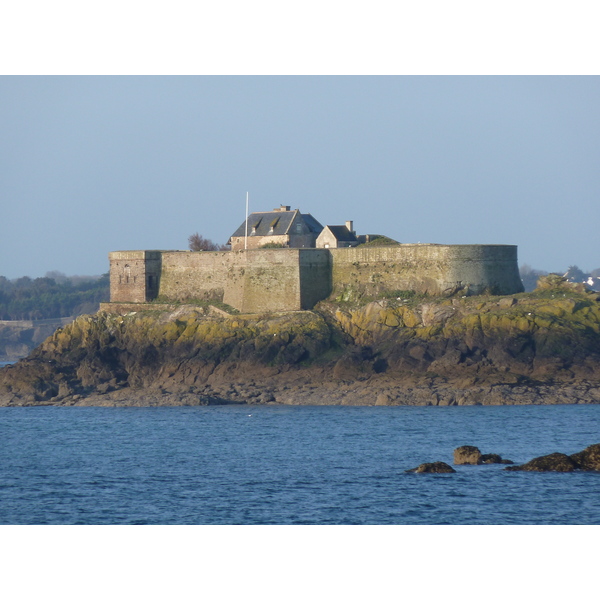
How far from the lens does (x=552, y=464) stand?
31250 mm

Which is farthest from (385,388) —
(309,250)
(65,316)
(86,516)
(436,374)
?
(65,316)

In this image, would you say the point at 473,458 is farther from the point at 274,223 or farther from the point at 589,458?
the point at 274,223

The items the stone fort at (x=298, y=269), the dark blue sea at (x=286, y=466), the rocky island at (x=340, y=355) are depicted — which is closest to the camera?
the dark blue sea at (x=286, y=466)

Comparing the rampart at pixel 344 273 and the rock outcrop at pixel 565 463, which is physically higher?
the rampart at pixel 344 273

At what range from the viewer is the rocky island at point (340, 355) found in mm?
45438

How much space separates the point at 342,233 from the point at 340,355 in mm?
9570

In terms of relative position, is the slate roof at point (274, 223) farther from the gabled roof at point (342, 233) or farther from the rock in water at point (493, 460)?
the rock in water at point (493, 460)

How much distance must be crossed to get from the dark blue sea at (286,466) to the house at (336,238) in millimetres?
11089

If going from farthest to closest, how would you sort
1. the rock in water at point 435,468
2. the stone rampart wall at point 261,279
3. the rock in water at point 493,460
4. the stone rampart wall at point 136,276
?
the stone rampart wall at point 136,276 → the stone rampart wall at point 261,279 → the rock in water at point 493,460 → the rock in water at point 435,468

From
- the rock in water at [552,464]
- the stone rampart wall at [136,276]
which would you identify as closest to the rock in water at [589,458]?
the rock in water at [552,464]

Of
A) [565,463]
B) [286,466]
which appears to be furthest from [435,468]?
[286,466]

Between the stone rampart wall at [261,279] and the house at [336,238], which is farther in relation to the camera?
the house at [336,238]

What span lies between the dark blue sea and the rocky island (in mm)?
850

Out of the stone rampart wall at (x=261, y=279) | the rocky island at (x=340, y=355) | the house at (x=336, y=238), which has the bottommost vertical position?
the rocky island at (x=340, y=355)
